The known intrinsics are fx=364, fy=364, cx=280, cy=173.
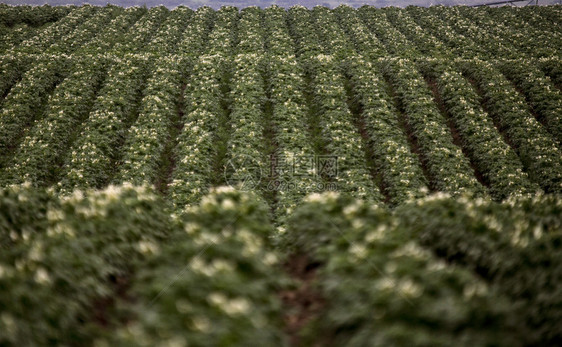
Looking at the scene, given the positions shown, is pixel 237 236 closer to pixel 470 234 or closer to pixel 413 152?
pixel 470 234

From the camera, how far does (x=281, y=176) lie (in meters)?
17.7

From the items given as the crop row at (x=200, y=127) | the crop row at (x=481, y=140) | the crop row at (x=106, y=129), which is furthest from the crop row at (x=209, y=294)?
the crop row at (x=481, y=140)

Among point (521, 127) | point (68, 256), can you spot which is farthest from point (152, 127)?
point (521, 127)

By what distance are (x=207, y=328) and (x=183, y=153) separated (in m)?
15.4

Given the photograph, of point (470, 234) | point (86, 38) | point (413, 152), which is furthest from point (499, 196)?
point (86, 38)

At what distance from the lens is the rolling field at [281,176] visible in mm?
5074

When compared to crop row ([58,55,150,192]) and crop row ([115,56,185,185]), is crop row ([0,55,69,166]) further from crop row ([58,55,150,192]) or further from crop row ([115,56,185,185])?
crop row ([115,56,185,185])

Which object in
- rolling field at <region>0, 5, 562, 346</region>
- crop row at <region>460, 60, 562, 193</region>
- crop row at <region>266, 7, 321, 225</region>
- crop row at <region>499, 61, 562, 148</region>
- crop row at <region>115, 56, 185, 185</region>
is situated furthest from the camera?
crop row at <region>499, 61, 562, 148</region>

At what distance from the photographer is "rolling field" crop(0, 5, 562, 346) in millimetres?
5074

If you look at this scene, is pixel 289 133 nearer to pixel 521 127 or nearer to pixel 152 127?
pixel 152 127

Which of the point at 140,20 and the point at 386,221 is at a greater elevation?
the point at 140,20

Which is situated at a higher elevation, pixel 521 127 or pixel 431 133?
pixel 521 127

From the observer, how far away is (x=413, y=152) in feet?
65.9

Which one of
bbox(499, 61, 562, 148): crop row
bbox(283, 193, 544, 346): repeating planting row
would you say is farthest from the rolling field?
bbox(499, 61, 562, 148): crop row
